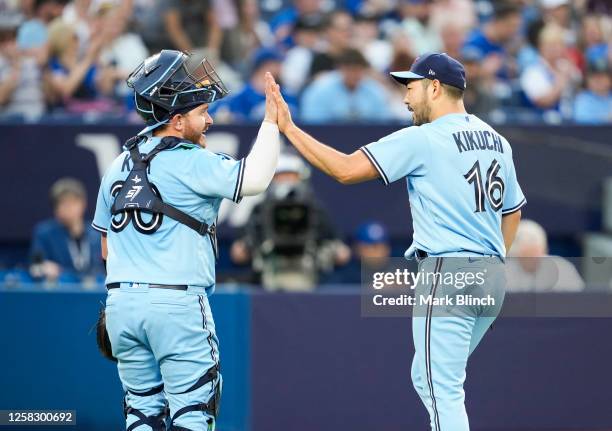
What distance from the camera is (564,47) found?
12180 millimetres

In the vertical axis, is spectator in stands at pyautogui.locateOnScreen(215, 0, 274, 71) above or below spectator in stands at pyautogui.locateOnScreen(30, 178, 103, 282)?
above

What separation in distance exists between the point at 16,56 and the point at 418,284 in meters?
6.38

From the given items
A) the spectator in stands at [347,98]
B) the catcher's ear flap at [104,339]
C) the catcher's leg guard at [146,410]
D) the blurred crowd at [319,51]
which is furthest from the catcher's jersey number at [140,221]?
the spectator in stands at [347,98]

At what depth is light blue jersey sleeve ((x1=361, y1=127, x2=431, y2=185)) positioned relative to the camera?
518 cm

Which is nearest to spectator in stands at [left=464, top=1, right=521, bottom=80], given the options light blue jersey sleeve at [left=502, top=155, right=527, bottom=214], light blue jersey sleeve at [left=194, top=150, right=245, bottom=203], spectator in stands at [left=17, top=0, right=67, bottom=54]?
spectator in stands at [left=17, top=0, right=67, bottom=54]

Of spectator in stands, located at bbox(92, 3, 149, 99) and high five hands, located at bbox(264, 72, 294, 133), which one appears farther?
spectator in stands, located at bbox(92, 3, 149, 99)

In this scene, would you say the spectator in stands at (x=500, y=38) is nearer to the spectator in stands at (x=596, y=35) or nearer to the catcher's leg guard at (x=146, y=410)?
the spectator in stands at (x=596, y=35)

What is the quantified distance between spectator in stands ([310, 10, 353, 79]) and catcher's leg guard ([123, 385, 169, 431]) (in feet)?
20.6

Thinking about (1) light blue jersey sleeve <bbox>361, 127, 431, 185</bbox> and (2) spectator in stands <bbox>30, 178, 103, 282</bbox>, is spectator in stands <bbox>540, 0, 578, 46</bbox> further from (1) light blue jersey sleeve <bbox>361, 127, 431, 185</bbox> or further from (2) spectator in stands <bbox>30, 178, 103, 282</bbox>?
(1) light blue jersey sleeve <bbox>361, 127, 431, 185</bbox>

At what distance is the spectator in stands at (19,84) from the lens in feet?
34.1

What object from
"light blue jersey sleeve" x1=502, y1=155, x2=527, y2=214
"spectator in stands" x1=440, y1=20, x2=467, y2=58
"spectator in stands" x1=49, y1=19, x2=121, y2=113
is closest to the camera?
"light blue jersey sleeve" x1=502, y1=155, x2=527, y2=214

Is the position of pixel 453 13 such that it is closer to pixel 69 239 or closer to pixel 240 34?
pixel 240 34

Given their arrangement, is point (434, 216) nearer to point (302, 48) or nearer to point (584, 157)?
point (584, 157)

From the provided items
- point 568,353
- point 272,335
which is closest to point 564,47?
point 568,353
